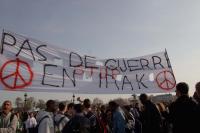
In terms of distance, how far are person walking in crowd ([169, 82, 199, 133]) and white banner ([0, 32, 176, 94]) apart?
4.92 metres

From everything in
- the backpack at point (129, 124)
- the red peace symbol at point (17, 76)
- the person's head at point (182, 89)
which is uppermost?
the red peace symbol at point (17, 76)

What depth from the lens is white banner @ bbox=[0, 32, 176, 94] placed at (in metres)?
10.3

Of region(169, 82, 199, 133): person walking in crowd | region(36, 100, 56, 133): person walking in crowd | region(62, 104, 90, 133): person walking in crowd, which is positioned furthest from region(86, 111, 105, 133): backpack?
region(169, 82, 199, 133): person walking in crowd

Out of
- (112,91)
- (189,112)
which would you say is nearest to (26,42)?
(112,91)

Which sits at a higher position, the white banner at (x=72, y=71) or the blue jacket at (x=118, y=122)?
the white banner at (x=72, y=71)

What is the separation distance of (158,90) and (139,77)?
0.91m

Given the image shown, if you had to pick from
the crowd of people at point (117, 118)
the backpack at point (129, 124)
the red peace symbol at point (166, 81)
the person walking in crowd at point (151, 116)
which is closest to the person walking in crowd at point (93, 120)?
the crowd of people at point (117, 118)

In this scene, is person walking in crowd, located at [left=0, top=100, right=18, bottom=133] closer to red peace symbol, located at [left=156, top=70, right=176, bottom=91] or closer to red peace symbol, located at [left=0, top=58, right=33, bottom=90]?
red peace symbol, located at [left=0, top=58, right=33, bottom=90]

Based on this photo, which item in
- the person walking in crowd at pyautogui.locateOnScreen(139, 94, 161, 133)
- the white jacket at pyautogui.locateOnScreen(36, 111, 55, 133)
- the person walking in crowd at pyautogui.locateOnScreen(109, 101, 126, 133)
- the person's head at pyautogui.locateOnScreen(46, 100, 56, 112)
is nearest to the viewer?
the white jacket at pyautogui.locateOnScreen(36, 111, 55, 133)

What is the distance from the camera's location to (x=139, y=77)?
46.1 feet

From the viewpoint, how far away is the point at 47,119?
8.17m

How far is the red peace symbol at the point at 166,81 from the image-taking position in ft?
46.1

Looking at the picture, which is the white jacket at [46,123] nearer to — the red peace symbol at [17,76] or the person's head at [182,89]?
the red peace symbol at [17,76]

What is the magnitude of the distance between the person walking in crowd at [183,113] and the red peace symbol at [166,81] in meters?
6.92
